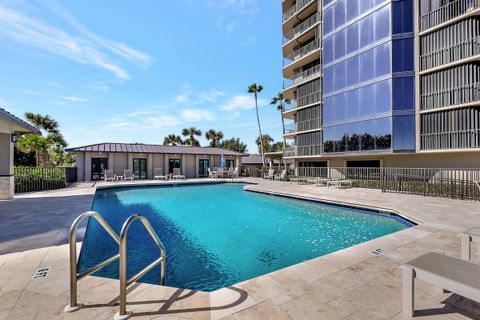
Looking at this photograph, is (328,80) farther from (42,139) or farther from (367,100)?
(42,139)

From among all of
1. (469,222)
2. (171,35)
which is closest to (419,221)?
(469,222)

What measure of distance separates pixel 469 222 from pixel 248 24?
17.7 meters

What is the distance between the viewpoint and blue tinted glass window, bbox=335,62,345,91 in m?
20.6

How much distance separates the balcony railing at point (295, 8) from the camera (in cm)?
2502

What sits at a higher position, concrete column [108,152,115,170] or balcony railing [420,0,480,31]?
balcony railing [420,0,480,31]

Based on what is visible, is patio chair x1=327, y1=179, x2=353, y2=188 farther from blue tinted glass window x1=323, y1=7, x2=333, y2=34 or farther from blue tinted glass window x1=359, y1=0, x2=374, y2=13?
blue tinted glass window x1=323, y1=7, x2=333, y2=34

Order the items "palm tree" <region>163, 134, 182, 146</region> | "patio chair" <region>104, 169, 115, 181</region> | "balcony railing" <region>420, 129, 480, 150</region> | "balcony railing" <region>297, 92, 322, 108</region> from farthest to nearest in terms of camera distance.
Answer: "palm tree" <region>163, 134, 182, 146</region> → "balcony railing" <region>297, 92, 322, 108</region> → "patio chair" <region>104, 169, 115, 181</region> → "balcony railing" <region>420, 129, 480, 150</region>

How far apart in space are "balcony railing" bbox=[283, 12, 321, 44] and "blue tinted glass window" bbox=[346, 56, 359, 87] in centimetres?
693

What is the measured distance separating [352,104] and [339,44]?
586 centimetres

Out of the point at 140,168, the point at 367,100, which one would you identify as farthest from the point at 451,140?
the point at 140,168

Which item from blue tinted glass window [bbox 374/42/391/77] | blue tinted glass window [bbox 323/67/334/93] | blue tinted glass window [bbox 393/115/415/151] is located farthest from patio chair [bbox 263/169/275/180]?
blue tinted glass window [bbox 374/42/391/77]

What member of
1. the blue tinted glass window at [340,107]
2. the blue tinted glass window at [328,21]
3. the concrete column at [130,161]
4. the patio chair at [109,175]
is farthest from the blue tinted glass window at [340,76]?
the patio chair at [109,175]

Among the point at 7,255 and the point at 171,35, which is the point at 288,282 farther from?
the point at 171,35

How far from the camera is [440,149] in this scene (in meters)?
15.3
